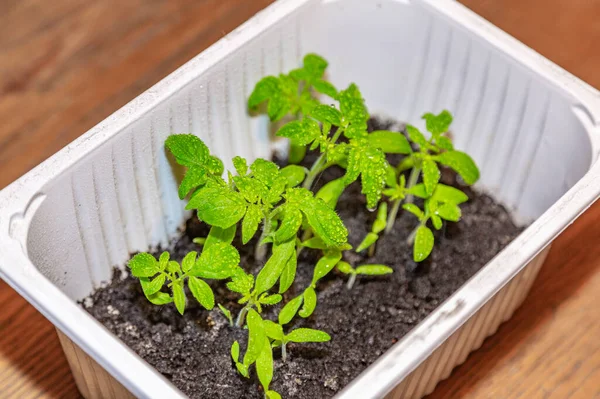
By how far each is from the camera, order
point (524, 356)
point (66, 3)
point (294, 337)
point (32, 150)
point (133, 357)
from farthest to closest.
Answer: point (66, 3)
point (32, 150)
point (524, 356)
point (294, 337)
point (133, 357)

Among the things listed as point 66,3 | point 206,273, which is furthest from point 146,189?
point 66,3

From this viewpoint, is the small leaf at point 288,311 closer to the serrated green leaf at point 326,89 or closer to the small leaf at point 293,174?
the small leaf at point 293,174

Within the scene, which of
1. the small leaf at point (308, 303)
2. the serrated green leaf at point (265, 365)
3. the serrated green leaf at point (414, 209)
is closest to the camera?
the serrated green leaf at point (265, 365)

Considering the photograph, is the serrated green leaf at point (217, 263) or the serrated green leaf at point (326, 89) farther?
the serrated green leaf at point (326, 89)

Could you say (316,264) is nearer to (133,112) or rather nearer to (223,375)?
(223,375)

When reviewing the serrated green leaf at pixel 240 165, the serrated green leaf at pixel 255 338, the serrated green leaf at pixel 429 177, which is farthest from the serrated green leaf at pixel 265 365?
the serrated green leaf at pixel 429 177

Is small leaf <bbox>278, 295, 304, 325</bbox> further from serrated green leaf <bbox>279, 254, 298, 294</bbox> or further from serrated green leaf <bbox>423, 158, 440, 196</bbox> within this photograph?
serrated green leaf <bbox>423, 158, 440, 196</bbox>

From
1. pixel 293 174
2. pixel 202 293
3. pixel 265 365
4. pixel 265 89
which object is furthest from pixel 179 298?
pixel 265 89
